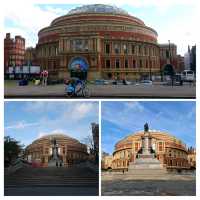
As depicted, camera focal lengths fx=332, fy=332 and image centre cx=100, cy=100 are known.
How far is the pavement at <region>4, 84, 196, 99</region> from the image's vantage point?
730 cm

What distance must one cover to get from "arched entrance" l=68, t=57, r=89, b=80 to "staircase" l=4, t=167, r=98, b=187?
2465 mm

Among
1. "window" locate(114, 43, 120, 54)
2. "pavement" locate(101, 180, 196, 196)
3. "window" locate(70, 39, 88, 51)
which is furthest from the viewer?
"window" locate(114, 43, 120, 54)

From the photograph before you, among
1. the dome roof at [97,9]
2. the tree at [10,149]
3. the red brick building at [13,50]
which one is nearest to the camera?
the tree at [10,149]

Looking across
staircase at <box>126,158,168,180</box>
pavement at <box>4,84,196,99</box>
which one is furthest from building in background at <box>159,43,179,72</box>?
staircase at <box>126,158,168,180</box>

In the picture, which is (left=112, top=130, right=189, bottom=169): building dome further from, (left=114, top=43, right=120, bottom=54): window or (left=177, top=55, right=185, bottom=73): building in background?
(left=114, top=43, right=120, bottom=54): window

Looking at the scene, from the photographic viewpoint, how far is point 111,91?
7906 mm

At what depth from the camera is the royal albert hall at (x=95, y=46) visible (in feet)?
28.4

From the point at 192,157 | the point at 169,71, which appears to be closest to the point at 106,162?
the point at 192,157

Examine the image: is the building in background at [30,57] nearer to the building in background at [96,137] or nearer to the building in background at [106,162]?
the building in background at [96,137]

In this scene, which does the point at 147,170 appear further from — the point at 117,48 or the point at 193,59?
the point at 117,48

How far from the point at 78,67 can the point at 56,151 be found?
2616 mm

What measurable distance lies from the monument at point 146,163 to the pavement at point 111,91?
3.61 ft

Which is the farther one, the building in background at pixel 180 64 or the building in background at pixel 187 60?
the building in background at pixel 180 64

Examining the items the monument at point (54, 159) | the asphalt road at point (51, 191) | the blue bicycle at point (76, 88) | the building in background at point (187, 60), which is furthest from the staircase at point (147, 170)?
the building in background at point (187, 60)
